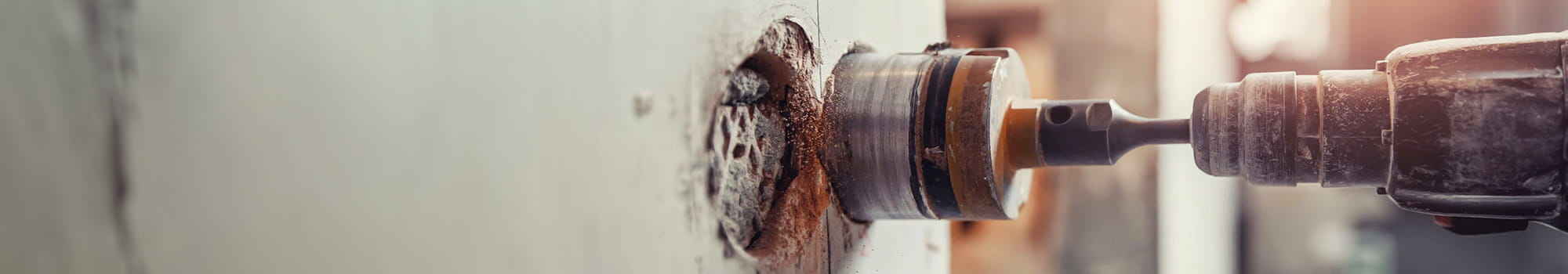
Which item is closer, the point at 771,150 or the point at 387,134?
the point at 387,134

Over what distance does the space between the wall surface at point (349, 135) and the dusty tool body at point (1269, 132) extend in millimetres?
258

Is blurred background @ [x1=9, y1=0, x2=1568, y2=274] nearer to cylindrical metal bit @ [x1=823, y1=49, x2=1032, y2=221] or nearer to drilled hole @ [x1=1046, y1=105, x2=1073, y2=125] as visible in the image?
cylindrical metal bit @ [x1=823, y1=49, x2=1032, y2=221]

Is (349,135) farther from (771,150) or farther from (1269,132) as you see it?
(1269,132)

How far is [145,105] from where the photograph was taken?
36cm

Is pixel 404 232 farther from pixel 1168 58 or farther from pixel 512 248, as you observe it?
pixel 1168 58

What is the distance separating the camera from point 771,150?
91 cm

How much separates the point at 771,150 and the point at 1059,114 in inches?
10.8

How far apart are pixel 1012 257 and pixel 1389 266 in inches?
38.9

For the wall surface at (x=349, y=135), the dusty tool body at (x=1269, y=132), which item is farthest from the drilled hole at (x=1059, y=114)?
the wall surface at (x=349, y=135)

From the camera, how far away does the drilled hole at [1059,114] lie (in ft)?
3.20

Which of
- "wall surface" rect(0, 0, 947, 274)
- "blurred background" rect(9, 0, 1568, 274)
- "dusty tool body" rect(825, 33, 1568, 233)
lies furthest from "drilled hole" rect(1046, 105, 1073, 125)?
"wall surface" rect(0, 0, 947, 274)

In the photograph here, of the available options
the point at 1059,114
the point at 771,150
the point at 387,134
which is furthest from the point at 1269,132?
Answer: the point at 387,134

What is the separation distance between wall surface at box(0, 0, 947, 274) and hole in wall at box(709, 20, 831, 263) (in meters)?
0.08

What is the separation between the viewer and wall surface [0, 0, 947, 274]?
1.16 ft
